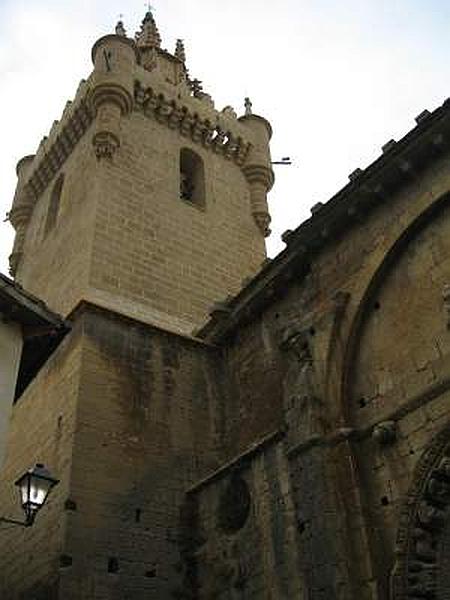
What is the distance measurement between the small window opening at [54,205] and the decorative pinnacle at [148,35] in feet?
19.6

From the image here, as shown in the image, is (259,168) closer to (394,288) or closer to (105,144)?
(105,144)

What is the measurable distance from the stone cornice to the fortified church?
2cm

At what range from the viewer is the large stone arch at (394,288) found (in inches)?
307

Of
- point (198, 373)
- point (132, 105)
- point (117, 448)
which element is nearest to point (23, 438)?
point (117, 448)

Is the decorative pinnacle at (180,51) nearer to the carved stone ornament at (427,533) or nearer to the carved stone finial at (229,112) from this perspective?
the carved stone finial at (229,112)

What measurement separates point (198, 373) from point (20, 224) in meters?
7.57

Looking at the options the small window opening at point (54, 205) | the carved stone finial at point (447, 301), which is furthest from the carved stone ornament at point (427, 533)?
the small window opening at point (54, 205)

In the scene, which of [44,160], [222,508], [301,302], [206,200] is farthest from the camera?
[44,160]

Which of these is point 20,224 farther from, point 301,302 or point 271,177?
point 301,302

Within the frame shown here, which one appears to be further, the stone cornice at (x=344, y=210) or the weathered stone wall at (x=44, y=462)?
the weathered stone wall at (x=44, y=462)

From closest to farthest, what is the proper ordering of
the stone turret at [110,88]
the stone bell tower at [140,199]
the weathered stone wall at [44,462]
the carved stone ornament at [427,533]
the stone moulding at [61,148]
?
the carved stone ornament at [427,533] → the weathered stone wall at [44,462] → the stone bell tower at [140,199] → the stone turret at [110,88] → the stone moulding at [61,148]

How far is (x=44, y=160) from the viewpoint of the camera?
54.0 feet

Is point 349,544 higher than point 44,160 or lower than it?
lower

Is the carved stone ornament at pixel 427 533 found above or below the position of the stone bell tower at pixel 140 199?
below
